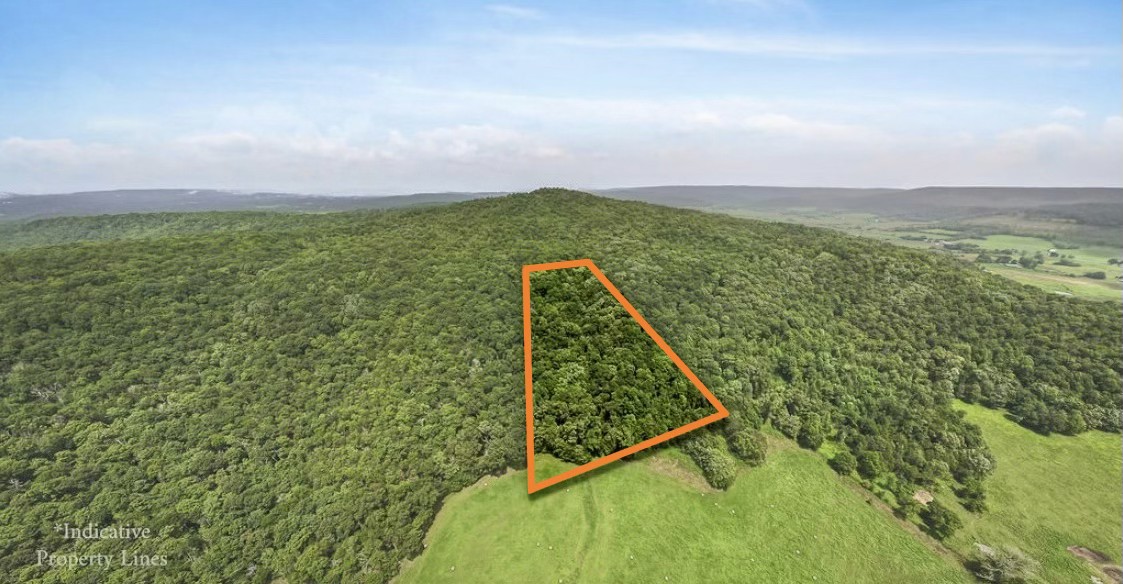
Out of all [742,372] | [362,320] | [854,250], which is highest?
[854,250]

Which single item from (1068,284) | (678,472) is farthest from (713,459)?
(1068,284)

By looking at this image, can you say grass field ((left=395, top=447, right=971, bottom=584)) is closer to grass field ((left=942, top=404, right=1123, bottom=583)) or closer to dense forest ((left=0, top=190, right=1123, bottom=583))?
dense forest ((left=0, top=190, right=1123, bottom=583))

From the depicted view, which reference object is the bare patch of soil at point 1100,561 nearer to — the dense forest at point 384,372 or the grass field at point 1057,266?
the dense forest at point 384,372

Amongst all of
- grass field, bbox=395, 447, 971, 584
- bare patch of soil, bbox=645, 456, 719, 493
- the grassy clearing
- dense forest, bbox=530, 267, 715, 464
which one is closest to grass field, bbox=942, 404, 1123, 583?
grass field, bbox=395, 447, 971, 584

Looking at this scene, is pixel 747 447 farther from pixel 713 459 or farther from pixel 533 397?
pixel 533 397

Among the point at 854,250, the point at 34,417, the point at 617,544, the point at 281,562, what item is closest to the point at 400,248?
the point at 34,417

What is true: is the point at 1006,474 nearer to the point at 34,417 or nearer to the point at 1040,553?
the point at 1040,553
